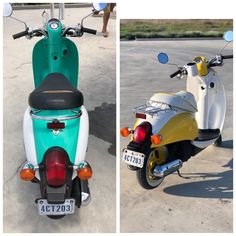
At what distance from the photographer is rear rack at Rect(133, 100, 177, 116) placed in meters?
3.83

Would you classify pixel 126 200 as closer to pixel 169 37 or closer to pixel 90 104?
pixel 90 104

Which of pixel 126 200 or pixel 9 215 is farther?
pixel 126 200

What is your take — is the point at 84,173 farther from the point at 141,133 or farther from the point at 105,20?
the point at 105,20

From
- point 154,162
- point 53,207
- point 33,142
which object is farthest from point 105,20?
point 53,207

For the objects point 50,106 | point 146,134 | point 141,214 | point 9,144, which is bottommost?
point 141,214

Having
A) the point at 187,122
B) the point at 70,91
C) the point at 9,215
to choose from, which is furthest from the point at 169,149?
the point at 9,215

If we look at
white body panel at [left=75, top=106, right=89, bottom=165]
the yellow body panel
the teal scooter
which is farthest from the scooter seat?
the yellow body panel

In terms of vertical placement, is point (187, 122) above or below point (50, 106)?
below

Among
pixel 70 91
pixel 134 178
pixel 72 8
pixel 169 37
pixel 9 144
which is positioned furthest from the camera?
pixel 169 37

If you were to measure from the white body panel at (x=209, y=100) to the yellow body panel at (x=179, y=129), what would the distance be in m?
0.49

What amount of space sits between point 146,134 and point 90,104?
1.85 m

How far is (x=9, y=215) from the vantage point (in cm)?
355

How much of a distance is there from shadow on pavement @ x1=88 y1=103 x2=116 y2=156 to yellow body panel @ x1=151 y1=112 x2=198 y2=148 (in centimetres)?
88

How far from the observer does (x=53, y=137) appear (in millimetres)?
3277
